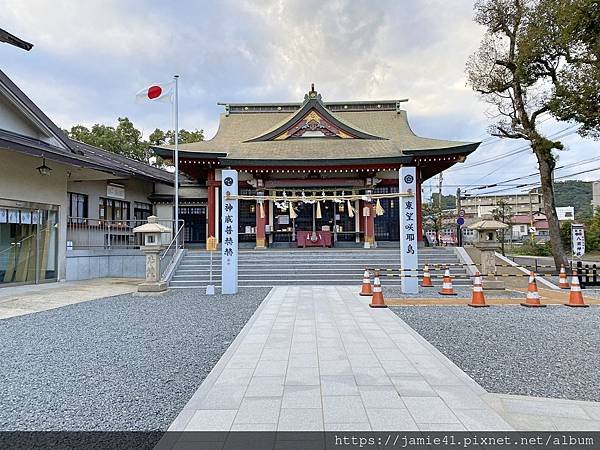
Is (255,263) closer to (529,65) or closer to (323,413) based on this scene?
(323,413)

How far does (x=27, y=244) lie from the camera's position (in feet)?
40.8

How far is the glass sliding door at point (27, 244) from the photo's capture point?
1166 centimetres

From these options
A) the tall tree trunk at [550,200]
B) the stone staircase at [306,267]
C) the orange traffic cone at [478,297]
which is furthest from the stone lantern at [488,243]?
the tall tree trunk at [550,200]

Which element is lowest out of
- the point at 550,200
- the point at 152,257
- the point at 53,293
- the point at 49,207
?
the point at 53,293

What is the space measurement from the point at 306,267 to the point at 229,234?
3.73 m

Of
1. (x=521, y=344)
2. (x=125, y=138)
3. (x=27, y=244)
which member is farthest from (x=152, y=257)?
(x=125, y=138)

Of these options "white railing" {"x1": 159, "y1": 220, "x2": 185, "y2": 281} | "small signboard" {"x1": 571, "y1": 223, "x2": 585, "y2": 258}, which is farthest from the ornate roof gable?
"small signboard" {"x1": 571, "y1": 223, "x2": 585, "y2": 258}

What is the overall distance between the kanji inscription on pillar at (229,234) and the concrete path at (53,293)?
10.0ft

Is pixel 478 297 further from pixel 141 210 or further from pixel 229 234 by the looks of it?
pixel 141 210

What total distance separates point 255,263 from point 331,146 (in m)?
7.26

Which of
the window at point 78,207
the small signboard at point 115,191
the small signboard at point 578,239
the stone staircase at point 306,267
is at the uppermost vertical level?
the small signboard at point 115,191

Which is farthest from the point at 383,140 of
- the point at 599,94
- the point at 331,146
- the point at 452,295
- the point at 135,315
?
the point at 135,315

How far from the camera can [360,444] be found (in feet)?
9.01

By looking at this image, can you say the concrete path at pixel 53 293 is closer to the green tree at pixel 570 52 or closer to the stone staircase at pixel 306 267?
Answer: the stone staircase at pixel 306 267
